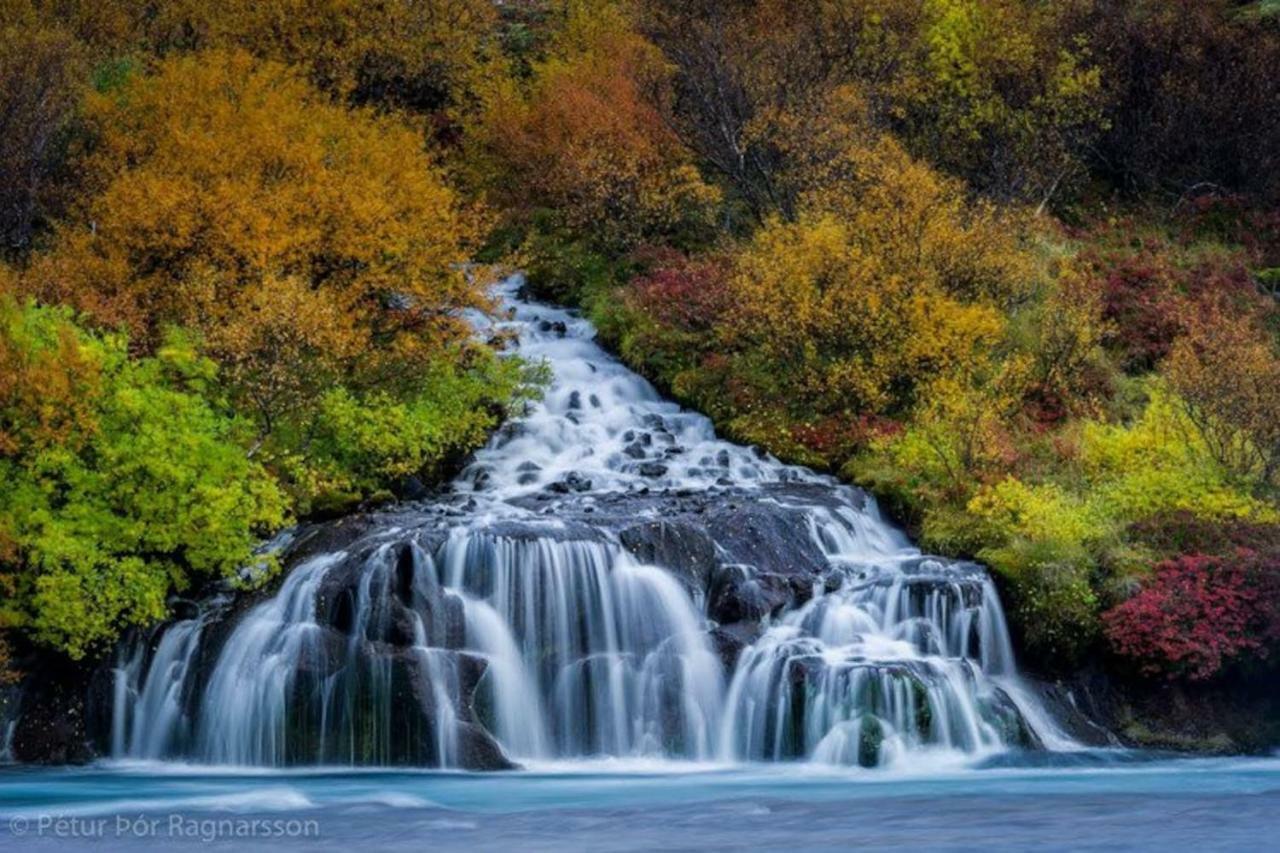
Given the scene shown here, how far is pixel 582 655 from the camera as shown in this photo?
22625 millimetres

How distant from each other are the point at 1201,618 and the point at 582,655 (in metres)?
10.1

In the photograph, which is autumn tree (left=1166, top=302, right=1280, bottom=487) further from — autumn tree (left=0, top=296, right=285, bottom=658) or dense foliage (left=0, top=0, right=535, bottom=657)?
autumn tree (left=0, top=296, right=285, bottom=658)

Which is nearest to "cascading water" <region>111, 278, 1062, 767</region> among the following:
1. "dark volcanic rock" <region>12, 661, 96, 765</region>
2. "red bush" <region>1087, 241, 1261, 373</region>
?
"dark volcanic rock" <region>12, 661, 96, 765</region>

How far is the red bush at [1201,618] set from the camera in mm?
22219

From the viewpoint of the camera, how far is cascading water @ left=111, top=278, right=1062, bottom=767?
70.3 ft

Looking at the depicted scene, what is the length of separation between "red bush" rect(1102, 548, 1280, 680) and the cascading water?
6.80 feet

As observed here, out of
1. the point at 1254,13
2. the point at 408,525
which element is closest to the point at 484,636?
the point at 408,525

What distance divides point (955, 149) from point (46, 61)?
25446mm

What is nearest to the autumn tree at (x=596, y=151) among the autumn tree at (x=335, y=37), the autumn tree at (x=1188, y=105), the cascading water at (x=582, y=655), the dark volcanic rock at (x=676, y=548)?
the autumn tree at (x=335, y=37)

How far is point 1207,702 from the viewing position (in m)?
23.0

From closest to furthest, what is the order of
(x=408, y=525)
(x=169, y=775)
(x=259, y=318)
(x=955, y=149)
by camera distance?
(x=169, y=775)
(x=408, y=525)
(x=259, y=318)
(x=955, y=149)

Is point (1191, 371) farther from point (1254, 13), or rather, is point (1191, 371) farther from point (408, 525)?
point (1254, 13)

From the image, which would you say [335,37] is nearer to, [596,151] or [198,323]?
[596,151]

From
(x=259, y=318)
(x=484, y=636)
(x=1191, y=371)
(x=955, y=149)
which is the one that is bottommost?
(x=484, y=636)
